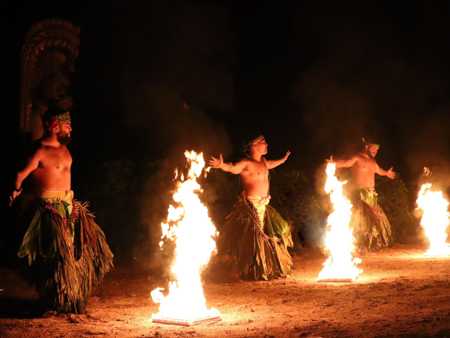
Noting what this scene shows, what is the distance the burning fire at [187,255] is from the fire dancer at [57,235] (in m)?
0.68

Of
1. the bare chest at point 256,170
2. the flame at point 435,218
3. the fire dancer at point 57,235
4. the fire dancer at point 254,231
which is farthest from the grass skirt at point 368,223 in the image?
the fire dancer at point 57,235

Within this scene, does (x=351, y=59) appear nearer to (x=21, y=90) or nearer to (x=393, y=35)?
(x=393, y=35)

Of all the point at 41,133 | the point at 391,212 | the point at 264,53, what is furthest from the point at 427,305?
the point at 264,53

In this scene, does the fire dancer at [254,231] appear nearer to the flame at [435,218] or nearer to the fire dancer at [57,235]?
the fire dancer at [57,235]

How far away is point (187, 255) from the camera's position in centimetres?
410

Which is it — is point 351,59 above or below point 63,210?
above

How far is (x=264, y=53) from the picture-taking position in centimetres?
1517

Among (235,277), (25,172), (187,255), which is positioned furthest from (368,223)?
(25,172)

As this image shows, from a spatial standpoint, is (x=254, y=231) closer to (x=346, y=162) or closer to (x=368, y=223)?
(x=368, y=223)

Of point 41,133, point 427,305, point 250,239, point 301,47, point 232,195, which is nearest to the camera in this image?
point 427,305

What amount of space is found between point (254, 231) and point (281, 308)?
1.78m

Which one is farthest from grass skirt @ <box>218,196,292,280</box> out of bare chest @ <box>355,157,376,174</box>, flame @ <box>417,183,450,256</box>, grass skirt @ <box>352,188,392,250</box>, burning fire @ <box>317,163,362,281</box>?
flame @ <box>417,183,450,256</box>

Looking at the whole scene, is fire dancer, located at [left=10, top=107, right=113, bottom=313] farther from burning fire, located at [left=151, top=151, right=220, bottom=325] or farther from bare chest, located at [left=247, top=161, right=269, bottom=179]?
bare chest, located at [left=247, top=161, right=269, bottom=179]

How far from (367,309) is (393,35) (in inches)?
457
